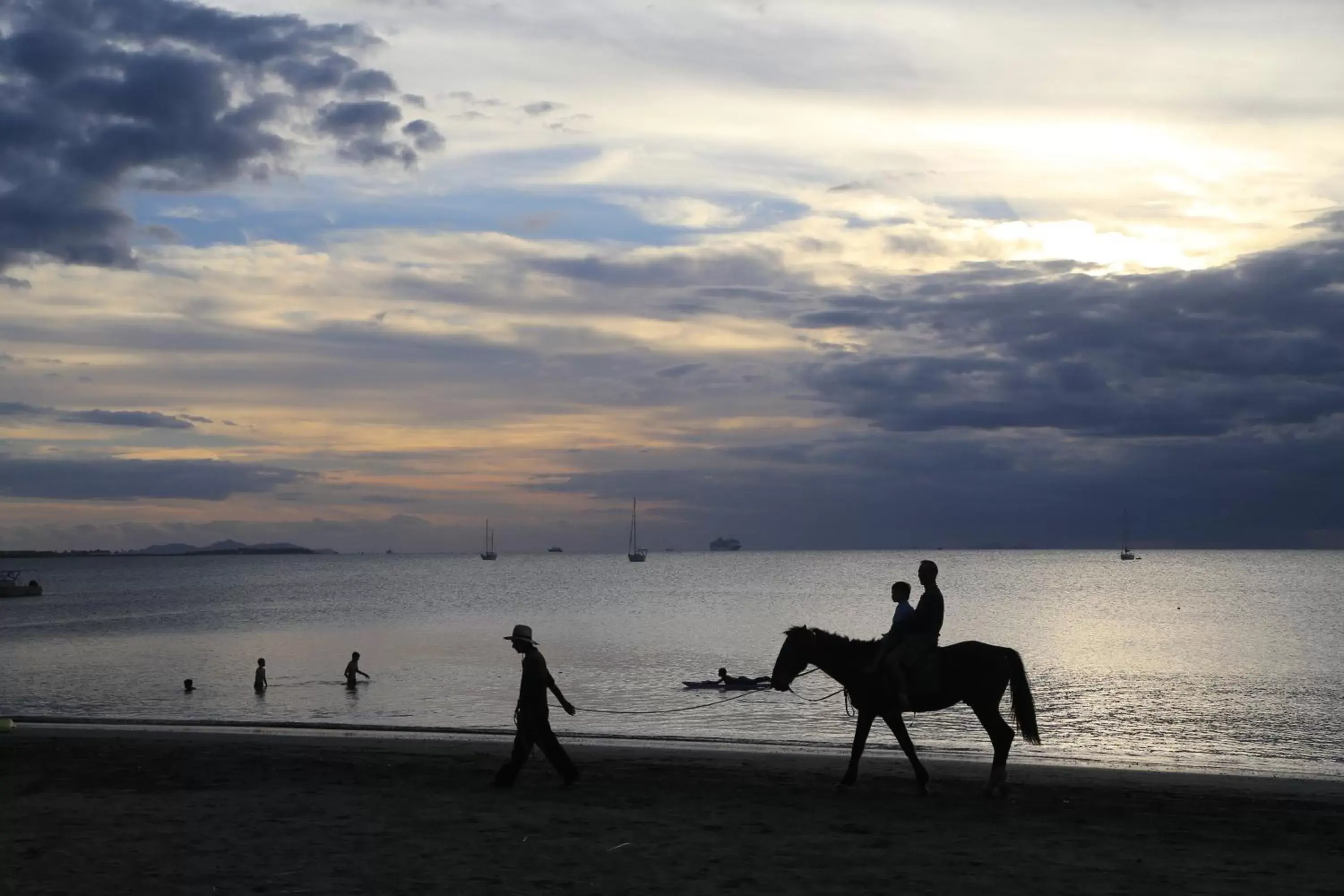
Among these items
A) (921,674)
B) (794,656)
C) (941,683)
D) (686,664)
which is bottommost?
(686,664)

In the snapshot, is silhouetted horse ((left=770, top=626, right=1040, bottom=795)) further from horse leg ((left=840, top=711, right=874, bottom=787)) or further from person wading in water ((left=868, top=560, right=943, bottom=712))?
person wading in water ((left=868, top=560, right=943, bottom=712))

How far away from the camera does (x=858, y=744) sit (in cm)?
1505

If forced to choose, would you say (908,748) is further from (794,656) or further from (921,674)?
(794,656)

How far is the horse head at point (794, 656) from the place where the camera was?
14.9 m

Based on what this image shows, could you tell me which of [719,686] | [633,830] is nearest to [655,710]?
[719,686]

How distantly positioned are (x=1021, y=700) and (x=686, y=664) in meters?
38.2

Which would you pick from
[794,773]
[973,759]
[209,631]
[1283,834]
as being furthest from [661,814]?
[209,631]

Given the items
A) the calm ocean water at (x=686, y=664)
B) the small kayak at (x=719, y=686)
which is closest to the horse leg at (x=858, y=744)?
the calm ocean water at (x=686, y=664)

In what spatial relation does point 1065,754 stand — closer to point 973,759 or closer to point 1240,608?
point 973,759

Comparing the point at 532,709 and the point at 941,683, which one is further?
the point at 941,683

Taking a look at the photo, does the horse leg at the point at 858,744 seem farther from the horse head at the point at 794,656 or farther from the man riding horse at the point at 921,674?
the horse head at the point at 794,656

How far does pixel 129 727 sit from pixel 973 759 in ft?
59.8

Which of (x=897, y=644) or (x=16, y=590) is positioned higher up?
(x=897, y=644)

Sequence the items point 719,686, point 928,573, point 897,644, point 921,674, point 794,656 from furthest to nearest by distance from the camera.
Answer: point 719,686
point 794,656
point 921,674
point 897,644
point 928,573
